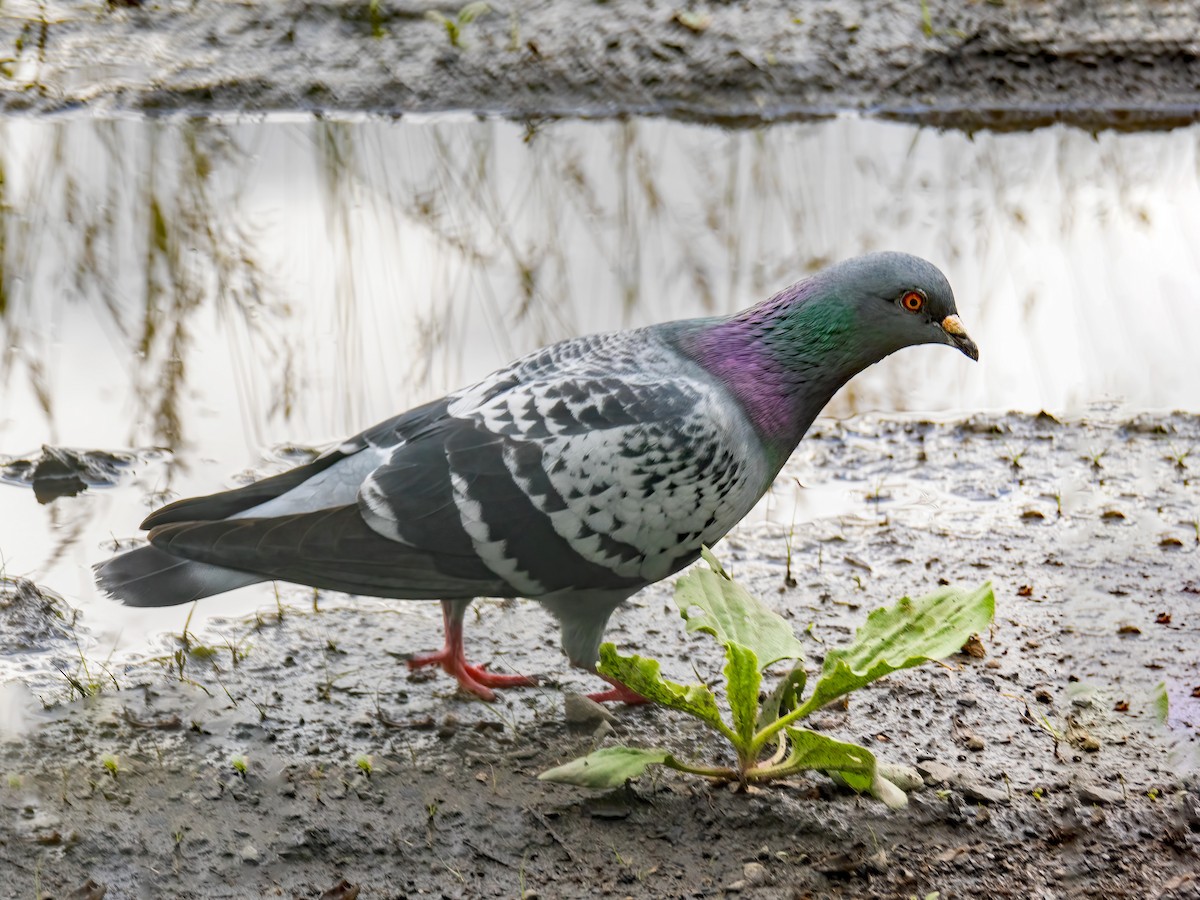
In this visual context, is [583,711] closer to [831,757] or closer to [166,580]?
[831,757]

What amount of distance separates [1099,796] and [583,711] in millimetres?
1349

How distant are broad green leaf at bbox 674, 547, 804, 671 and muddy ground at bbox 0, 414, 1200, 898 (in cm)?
37

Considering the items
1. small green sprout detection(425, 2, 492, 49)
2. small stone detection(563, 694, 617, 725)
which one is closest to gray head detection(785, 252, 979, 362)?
small stone detection(563, 694, 617, 725)

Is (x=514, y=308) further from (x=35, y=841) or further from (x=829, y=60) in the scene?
(x=829, y=60)

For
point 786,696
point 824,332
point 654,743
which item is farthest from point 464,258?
point 786,696

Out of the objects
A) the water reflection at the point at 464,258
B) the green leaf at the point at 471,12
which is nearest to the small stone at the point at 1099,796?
the water reflection at the point at 464,258

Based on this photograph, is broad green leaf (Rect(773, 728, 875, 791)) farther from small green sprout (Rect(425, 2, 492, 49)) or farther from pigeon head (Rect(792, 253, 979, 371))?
small green sprout (Rect(425, 2, 492, 49))

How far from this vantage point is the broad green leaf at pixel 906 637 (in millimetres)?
3025

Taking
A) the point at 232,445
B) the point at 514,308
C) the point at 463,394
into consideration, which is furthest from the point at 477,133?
the point at 463,394

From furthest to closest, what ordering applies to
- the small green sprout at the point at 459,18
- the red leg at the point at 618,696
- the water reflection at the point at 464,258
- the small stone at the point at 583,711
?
the small green sprout at the point at 459,18
the water reflection at the point at 464,258
the red leg at the point at 618,696
the small stone at the point at 583,711

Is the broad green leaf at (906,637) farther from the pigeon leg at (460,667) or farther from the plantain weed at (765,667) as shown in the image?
the pigeon leg at (460,667)

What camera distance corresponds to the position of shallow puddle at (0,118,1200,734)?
4957 mm

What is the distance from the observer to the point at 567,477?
11.0ft

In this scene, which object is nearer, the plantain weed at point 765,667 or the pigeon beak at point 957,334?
the plantain weed at point 765,667
